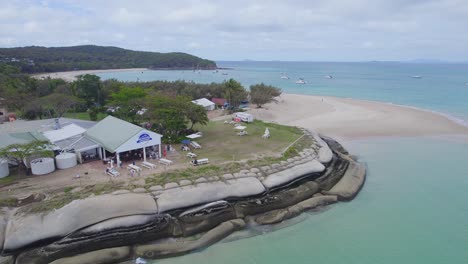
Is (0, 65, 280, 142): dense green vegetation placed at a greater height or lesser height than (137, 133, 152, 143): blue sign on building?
greater

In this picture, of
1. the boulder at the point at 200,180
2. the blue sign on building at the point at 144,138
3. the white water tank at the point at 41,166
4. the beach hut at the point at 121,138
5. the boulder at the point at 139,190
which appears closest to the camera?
the boulder at the point at 139,190

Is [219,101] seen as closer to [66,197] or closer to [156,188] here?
[156,188]

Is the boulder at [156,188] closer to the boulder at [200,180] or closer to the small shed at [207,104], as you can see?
the boulder at [200,180]

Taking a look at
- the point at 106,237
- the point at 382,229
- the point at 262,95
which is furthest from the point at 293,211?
the point at 262,95

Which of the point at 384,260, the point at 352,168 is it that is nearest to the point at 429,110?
the point at 352,168

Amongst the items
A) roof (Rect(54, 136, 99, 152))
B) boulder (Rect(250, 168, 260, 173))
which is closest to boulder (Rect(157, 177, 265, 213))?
boulder (Rect(250, 168, 260, 173))

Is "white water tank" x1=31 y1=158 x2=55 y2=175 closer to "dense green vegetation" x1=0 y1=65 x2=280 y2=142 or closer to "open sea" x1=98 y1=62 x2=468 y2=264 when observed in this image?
"dense green vegetation" x1=0 y1=65 x2=280 y2=142

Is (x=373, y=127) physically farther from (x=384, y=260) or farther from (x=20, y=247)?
(x=20, y=247)

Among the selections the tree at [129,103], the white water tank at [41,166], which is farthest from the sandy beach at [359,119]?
the white water tank at [41,166]
